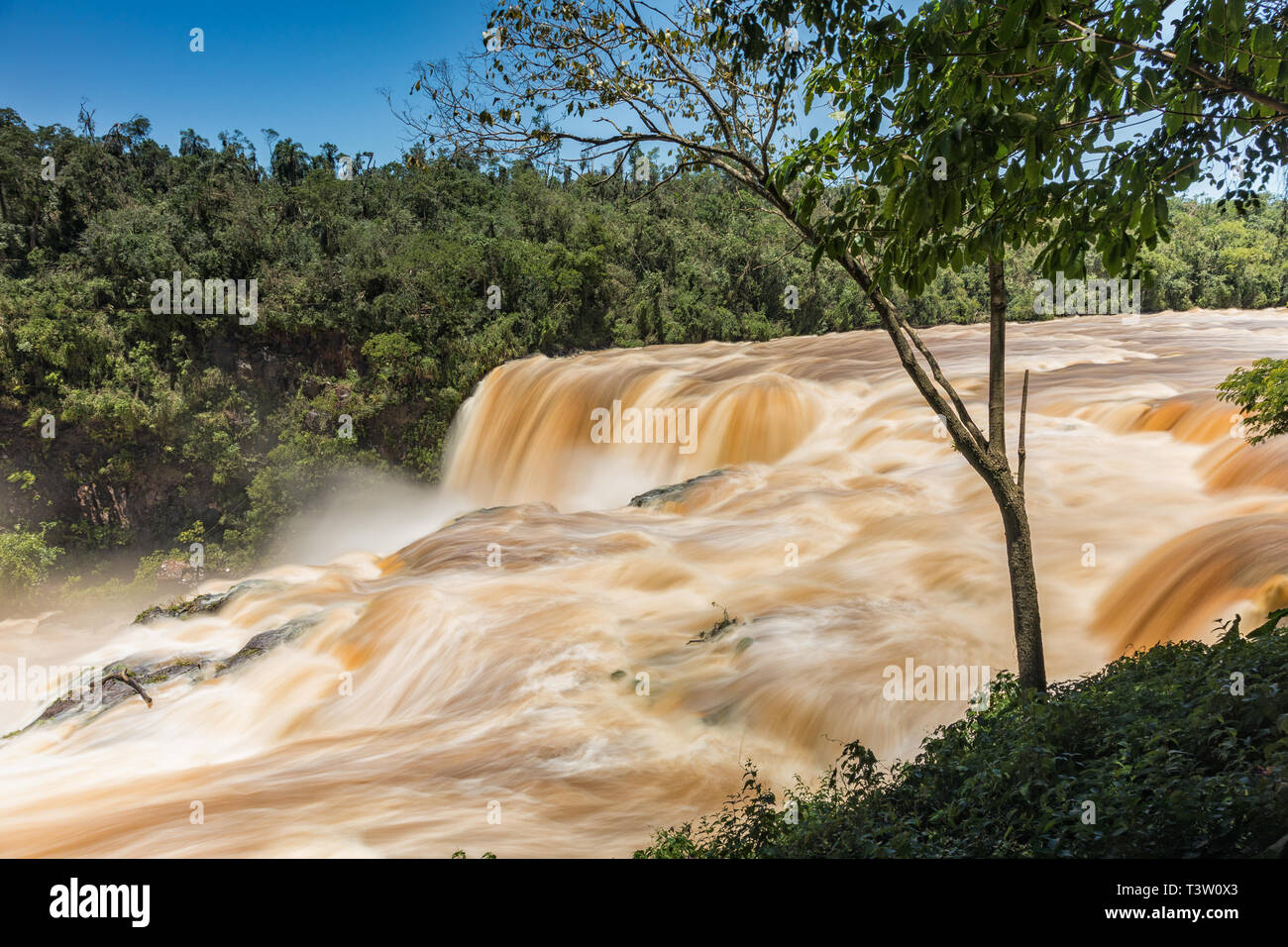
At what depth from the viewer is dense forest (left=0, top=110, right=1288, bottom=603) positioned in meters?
22.4

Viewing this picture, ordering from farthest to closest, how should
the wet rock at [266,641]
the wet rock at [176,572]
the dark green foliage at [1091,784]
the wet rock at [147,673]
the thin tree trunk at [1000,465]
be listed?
the wet rock at [176,572]
the wet rock at [266,641]
the wet rock at [147,673]
the thin tree trunk at [1000,465]
the dark green foliage at [1091,784]

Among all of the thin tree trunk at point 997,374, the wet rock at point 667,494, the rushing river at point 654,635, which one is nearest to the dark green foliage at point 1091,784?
the rushing river at point 654,635

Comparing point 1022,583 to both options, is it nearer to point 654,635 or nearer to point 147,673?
point 654,635

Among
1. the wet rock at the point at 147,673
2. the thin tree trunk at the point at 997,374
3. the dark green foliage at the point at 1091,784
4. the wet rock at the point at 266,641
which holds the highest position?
the thin tree trunk at the point at 997,374

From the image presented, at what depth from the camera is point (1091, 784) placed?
3754 mm

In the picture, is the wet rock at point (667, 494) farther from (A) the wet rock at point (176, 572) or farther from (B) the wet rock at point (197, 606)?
(A) the wet rock at point (176, 572)

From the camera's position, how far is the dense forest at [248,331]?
2239 centimetres

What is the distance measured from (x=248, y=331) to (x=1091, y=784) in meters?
25.1

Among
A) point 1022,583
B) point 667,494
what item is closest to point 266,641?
point 667,494

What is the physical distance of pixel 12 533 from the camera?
21156 millimetres

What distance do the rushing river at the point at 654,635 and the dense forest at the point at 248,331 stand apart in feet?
36.7
